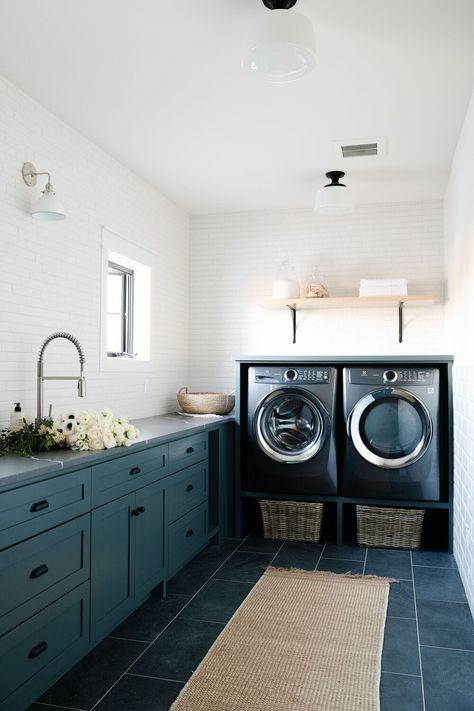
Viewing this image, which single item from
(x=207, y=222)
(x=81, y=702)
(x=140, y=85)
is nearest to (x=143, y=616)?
(x=81, y=702)

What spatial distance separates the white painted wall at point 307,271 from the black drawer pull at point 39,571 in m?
3.18

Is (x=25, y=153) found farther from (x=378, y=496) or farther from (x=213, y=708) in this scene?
(x=378, y=496)

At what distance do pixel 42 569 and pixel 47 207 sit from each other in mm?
1661

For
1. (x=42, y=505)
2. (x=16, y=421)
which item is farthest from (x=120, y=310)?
(x=42, y=505)

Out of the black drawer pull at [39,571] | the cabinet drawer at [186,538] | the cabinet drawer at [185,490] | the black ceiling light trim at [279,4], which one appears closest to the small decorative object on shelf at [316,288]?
the cabinet drawer at [185,490]

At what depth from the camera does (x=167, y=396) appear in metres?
4.88

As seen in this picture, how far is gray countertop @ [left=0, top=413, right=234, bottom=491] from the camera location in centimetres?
207

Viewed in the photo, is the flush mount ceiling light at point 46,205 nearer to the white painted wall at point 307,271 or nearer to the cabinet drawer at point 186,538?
the cabinet drawer at point 186,538

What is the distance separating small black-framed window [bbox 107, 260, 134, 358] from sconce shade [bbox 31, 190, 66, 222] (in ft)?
4.26

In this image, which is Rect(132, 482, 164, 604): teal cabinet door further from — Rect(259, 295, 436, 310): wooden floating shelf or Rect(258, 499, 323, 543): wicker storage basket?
Rect(259, 295, 436, 310): wooden floating shelf

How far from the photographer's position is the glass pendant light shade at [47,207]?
9.68 feet

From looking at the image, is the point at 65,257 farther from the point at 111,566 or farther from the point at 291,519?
the point at 291,519

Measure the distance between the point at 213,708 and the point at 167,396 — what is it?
9.51ft

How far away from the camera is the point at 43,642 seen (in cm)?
216
